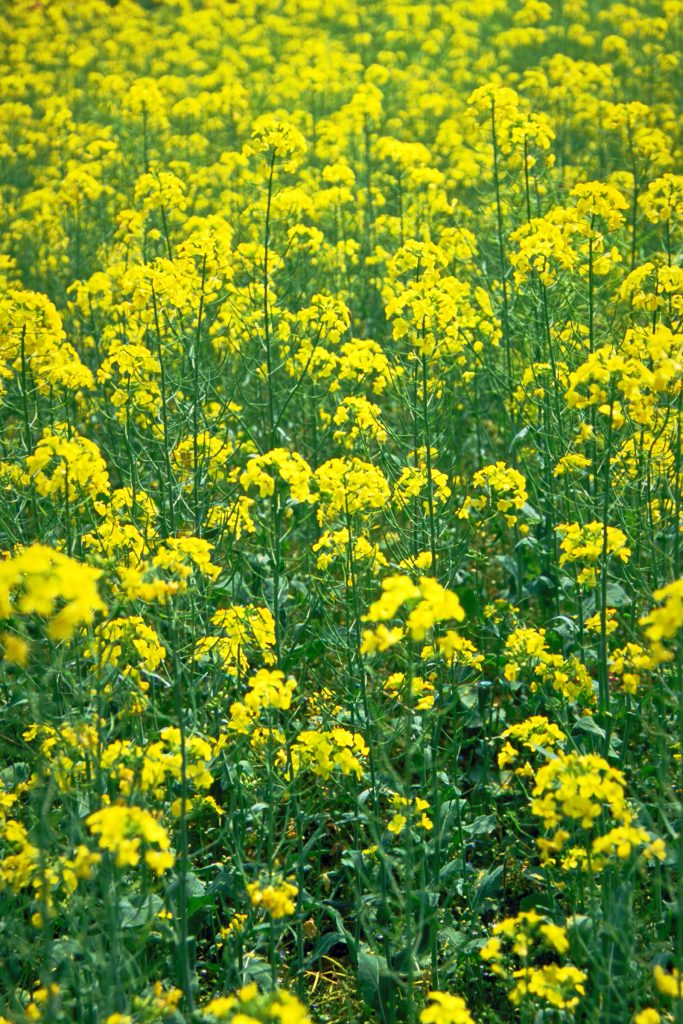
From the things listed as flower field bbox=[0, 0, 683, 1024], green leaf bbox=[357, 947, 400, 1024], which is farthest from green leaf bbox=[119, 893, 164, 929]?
green leaf bbox=[357, 947, 400, 1024]

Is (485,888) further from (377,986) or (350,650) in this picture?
(350,650)

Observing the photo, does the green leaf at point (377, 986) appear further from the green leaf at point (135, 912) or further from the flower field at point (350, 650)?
the green leaf at point (135, 912)

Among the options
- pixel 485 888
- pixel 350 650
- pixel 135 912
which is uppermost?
pixel 350 650

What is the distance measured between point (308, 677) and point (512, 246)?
3262 millimetres

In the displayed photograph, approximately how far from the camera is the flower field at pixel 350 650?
10.6ft

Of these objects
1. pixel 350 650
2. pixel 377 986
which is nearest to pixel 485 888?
pixel 377 986

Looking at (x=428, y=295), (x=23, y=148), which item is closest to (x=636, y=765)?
(x=428, y=295)

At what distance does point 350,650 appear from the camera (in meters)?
4.00

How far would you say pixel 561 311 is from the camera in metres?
6.37

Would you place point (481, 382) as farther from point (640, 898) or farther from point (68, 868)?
point (68, 868)

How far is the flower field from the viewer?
324cm

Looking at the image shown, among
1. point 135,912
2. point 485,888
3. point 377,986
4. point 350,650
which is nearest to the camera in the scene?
point 135,912

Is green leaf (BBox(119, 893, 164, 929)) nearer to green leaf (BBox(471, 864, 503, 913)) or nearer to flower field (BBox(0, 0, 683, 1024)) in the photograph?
flower field (BBox(0, 0, 683, 1024))

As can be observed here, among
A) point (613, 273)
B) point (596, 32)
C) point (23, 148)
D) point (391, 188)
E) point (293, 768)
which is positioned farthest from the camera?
point (596, 32)
